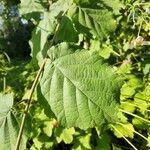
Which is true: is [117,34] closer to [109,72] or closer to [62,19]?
[62,19]

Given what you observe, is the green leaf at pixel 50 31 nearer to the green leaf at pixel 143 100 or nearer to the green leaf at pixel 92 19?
the green leaf at pixel 92 19

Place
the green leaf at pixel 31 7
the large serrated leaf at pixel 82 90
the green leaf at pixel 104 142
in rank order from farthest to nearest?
the green leaf at pixel 104 142
the green leaf at pixel 31 7
the large serrated leaf at pixel 82 90

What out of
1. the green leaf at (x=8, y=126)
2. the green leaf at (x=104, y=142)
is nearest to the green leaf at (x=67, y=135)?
the green leaf at (x=104, y=142)

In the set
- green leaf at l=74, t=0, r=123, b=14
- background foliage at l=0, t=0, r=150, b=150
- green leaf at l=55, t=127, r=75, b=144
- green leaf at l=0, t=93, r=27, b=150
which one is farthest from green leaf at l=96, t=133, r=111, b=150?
green leaf at l=0, t=93, r=27, b=150

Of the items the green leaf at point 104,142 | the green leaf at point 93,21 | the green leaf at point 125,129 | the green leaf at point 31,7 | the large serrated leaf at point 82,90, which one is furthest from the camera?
the green leaf at point 104,142

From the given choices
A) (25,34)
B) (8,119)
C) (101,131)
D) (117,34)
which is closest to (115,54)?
(117,34)

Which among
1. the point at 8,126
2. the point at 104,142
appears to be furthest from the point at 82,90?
the point at 104,142
